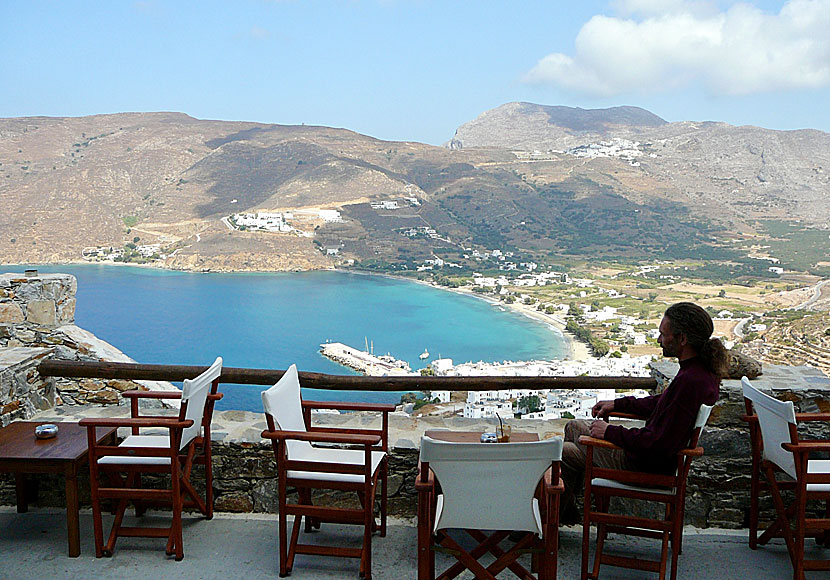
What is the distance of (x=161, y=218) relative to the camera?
193 ft

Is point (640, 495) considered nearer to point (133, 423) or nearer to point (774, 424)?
point (774, 424)

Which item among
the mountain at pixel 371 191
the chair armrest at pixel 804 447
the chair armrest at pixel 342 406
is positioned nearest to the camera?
the chair armrest at pixel 804 447

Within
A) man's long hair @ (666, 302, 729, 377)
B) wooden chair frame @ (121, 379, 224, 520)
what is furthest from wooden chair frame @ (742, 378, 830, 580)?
wooden chair frame @ (121, 379, 224, 520)

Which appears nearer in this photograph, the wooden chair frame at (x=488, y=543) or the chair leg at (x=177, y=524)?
the wooden chair frame at (x=488, y=543)

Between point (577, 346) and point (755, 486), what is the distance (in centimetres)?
2986

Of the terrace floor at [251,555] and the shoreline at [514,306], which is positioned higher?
the terrace floor at [251,555]

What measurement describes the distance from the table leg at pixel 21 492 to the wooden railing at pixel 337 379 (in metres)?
0.68

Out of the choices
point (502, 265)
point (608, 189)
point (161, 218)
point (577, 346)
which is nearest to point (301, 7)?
point (161, 218)

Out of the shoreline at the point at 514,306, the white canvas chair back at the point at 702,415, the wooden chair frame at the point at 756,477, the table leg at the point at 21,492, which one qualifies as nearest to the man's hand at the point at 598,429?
the white canvas chair back at the point at 702,415

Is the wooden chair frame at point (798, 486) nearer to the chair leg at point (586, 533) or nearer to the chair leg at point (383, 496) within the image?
the chair leg at point (586, 533)

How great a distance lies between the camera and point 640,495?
2613 mm

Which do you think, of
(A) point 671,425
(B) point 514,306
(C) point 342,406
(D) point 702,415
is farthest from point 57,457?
(B) point 514,306

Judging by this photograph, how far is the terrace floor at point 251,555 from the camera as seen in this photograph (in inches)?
111

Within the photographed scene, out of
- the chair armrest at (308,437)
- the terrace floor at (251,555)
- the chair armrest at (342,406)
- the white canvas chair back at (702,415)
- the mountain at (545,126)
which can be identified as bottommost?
the terrace floor at (251,555)
